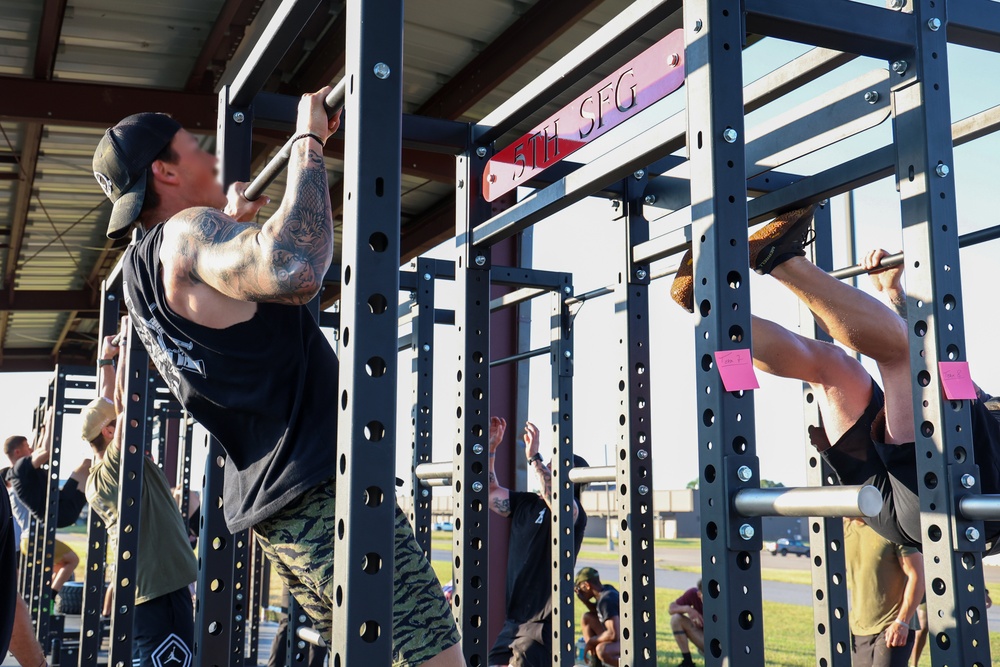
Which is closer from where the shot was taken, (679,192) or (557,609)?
(679,192)

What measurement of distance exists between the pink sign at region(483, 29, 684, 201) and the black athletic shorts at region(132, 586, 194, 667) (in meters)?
2.28

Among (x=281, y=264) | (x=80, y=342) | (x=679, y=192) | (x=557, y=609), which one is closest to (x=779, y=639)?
(x=557, y=609)

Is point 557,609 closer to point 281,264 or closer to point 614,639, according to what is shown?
point 614,639

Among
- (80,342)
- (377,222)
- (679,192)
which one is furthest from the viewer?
(80,342)

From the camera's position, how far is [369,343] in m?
1.36

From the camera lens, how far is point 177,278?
5.59 ft

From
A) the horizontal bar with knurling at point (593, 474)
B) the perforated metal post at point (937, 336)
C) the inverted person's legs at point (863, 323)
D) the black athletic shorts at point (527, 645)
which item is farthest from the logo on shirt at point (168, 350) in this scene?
the black athletic shorts at point (527, 645)

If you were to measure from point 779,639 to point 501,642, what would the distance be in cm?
502

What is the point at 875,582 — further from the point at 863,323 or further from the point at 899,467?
the point at 863,323

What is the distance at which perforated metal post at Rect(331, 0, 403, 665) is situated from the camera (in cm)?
132

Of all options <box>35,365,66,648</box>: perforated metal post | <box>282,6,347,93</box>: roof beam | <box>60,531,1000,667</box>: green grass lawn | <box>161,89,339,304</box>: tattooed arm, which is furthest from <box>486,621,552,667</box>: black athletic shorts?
<box>282,6,347,93</box>: roof beam

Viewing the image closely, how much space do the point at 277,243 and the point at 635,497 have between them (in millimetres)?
1668

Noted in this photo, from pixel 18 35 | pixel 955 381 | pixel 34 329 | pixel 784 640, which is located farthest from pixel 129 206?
pixel 34 329

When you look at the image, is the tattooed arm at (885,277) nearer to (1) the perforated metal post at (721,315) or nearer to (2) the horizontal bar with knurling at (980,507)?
(2) the horizontal bar with knurling at (980,507)
